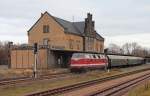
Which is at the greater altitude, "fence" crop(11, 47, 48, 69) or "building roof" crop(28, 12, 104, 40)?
"building roof" crop(28, 12, 104, 40)

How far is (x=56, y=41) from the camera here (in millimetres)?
86125

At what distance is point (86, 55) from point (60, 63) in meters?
Result: 25.5

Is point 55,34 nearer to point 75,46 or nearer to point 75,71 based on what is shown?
point 75,46

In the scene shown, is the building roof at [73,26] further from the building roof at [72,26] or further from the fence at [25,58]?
the fence at [25,58]

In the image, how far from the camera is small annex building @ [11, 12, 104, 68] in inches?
2760

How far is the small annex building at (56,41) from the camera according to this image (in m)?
70.1

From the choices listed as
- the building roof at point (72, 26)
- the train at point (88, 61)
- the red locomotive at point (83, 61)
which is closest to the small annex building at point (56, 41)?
the building roof at point (72, 26)

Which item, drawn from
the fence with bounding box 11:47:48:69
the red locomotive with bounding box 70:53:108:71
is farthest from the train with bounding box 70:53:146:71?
the fence with bounding box 11:47:48:69

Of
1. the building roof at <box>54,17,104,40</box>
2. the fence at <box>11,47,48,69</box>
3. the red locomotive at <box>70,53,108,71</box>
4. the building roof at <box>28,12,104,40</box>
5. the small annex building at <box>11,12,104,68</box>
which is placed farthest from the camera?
the building roof at <box>54,17,104,40</box>

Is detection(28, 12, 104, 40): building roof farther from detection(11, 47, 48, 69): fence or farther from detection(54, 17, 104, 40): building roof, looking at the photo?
detection(11, 47, 48, 69): fence

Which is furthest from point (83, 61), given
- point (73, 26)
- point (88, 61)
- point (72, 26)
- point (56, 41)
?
point (73, 26)

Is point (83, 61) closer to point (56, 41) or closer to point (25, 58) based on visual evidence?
point (25, 58)

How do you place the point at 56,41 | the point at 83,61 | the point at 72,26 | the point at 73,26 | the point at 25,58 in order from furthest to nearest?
the point at 73,26 → the point at 72,26 → the point at 56,41 → the point at 25,58 → the point at 83,61

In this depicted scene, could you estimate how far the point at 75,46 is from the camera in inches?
3629
